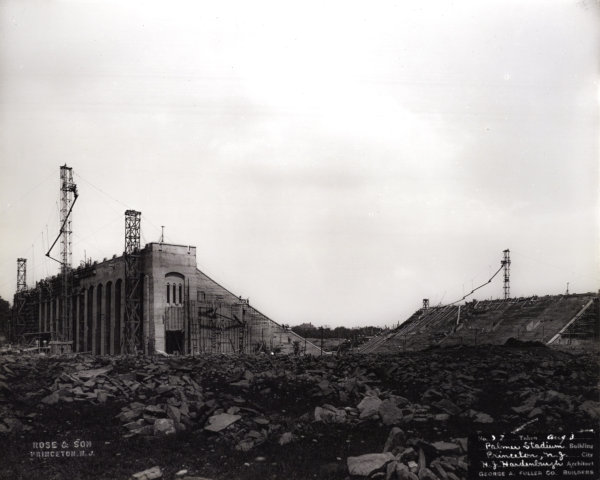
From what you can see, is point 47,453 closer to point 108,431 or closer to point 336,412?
point 108,431

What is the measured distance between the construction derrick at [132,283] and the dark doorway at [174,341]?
247 cm

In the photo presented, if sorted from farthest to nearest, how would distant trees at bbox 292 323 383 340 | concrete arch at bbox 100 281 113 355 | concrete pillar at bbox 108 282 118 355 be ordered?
distant trees at bbox 292 323 383 340, concrete arch at bbox 100 281 113 355, concrete pillar at bbox 108 282 118 355

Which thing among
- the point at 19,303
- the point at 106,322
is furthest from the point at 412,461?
the point at 19,303

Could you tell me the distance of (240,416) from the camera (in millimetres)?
11555

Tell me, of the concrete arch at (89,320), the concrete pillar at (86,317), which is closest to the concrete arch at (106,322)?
the concrete arch at (89,320)

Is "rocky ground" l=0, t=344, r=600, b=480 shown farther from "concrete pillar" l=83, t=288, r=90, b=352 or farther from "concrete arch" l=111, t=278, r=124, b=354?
"concrete pillar" l=83, t=288, r=90, b=352

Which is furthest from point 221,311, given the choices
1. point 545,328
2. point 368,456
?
point 368,456

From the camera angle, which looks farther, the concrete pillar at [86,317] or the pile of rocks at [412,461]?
the concrete pillar at [86,317]

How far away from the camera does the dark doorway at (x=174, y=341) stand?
137 ft

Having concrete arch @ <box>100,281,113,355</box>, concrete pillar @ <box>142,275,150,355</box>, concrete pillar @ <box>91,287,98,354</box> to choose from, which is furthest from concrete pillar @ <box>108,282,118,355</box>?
concrete pillar @ <box>142,275,150,355</box>

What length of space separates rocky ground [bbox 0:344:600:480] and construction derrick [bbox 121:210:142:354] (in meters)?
23.1

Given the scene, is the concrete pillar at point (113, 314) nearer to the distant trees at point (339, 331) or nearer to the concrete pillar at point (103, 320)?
the concrete pillar at point (103, 320)

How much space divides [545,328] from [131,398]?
104ft

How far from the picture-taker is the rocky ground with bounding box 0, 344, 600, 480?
9117 mm
